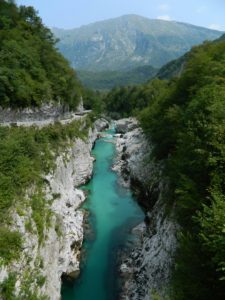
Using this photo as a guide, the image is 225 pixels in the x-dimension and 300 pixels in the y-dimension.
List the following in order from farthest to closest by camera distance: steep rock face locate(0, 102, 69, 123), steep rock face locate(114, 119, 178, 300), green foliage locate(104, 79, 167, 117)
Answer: green foliage locate(104, 79, 167, 117) < steep rock face locate(0, 102, 69, 123) < steep rock face locate(114, 119, 178, 300)

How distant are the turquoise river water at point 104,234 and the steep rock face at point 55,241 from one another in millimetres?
1057

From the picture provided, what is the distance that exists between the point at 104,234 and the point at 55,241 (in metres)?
7.75

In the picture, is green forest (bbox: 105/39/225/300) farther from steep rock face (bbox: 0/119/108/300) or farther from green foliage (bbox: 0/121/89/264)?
green foliage (bbox: 0/121/89/264)

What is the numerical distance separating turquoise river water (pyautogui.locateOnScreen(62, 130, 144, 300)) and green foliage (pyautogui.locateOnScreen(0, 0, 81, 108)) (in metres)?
12.3

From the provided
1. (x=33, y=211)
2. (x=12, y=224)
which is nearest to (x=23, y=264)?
(x=12, y=224)

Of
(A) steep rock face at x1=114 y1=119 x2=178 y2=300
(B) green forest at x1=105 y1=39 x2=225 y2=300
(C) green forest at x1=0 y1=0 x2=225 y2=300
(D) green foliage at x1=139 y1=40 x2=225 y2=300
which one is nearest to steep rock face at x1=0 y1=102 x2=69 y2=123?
(C) green forest at x1=0 y1=0 x2=225 y2=300

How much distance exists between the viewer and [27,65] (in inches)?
1254

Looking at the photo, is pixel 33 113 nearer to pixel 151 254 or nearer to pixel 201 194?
pixel 151 254

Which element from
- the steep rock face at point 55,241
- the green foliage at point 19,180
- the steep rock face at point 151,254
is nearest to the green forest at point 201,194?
the steep rock face at point 151,254

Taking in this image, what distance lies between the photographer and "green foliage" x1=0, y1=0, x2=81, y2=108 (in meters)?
Result: 28.1

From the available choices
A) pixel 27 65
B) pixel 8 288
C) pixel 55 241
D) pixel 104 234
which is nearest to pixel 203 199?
pixel 55 241

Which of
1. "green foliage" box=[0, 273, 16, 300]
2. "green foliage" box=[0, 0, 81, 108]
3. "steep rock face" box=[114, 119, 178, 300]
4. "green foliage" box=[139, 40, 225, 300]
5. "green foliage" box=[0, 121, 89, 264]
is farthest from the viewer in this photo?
"green foliage" box=[0, 0, 81, 108]

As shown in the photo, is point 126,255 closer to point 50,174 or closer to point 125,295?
point 125,295

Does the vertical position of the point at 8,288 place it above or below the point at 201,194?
below
